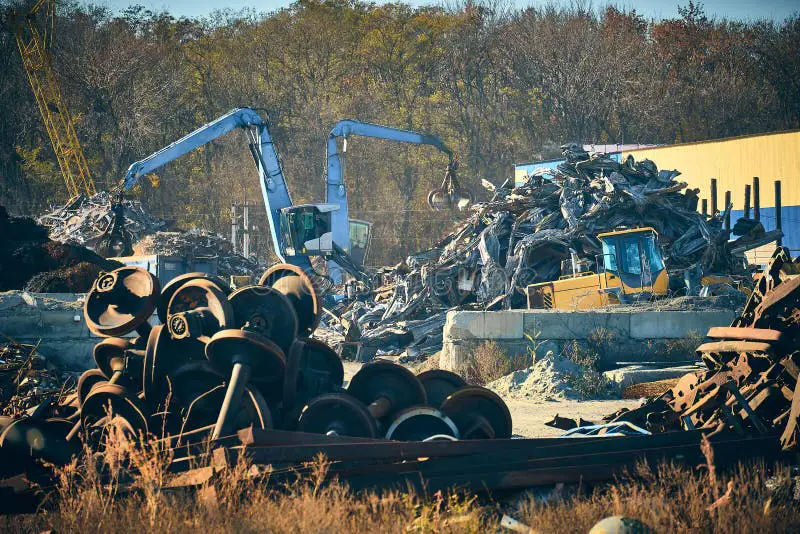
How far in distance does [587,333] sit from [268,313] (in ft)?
23.2

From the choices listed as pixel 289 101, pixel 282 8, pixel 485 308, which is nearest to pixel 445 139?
pixel 289 101

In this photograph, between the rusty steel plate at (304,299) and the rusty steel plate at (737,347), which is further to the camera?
the rusty steel plate at (304,299)

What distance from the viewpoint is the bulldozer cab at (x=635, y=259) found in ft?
56.3

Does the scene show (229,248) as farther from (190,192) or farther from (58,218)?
(190,192)

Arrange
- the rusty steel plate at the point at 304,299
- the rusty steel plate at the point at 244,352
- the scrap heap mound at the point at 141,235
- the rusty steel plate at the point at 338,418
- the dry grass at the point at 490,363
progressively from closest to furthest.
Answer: the rusty steel plate at the point at 244,352 → the rusty steel plate at the point at 338,418 → the rusty steel plate at the point at 304,299 → the dry grass at the point at 490,363 → the scrap heap mound at the point at 141,235

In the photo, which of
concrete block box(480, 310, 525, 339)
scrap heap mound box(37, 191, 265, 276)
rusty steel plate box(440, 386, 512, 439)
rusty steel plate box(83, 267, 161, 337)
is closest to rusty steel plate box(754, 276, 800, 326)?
rusty steel plate box(440, 386, 512, 439)

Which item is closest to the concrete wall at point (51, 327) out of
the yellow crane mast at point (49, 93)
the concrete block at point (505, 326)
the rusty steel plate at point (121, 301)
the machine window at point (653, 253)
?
the rusty steel plate at point (121, 301)

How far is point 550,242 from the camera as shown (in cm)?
2009

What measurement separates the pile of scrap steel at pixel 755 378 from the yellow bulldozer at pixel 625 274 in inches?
351

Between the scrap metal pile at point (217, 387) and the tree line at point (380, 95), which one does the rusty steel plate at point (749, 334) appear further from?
the tree line at point (380, 95)

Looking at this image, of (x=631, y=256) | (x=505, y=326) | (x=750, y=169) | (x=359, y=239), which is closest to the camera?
(x=505, y=326)

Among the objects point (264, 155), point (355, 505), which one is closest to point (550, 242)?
point (264, 155)

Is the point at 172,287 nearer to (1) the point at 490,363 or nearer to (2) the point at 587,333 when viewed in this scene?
(1) the point at 490,363

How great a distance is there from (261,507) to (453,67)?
169 ft
